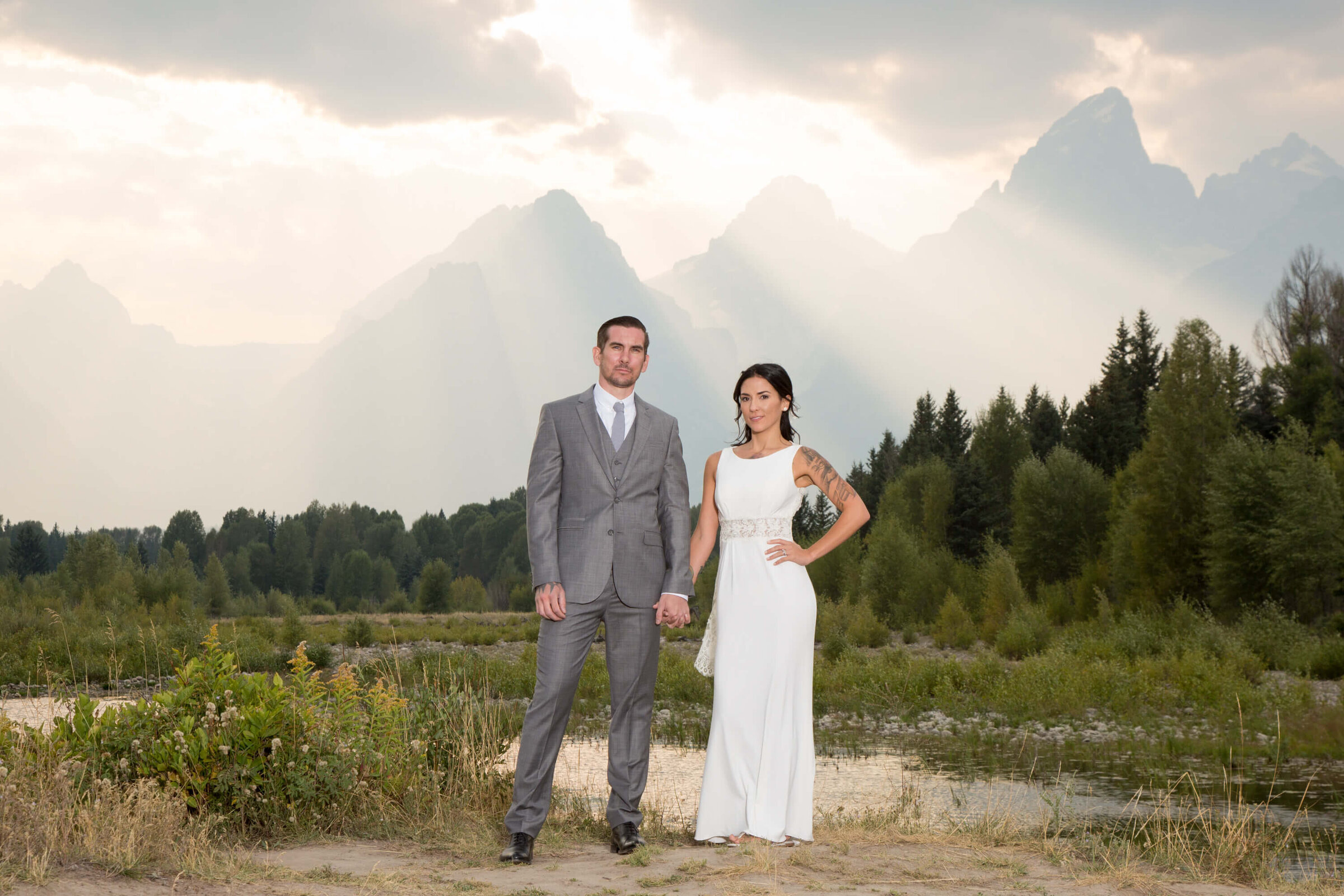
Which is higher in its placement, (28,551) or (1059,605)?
(1059,605)

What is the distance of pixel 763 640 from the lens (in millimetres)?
5348

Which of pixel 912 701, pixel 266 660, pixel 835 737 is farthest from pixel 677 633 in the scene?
pixel 835 737

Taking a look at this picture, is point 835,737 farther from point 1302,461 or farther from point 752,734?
point 1302,461

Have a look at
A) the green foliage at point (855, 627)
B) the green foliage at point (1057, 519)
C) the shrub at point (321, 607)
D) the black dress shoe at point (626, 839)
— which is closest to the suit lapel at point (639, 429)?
the black dress shoe at point (626, 839)

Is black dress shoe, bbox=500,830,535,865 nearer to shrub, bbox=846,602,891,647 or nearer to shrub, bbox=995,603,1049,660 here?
shrub, bbox=995,603,1049,660

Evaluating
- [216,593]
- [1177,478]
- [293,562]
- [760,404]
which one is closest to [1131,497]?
[1177,478]

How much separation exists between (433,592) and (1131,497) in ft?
154

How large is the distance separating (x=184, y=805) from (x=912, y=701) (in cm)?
1583

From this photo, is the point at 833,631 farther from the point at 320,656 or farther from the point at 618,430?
the point at 618,430

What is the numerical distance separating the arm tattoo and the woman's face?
0.24m

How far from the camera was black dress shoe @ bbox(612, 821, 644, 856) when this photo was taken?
509 centimetres

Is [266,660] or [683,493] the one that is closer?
[683,493]

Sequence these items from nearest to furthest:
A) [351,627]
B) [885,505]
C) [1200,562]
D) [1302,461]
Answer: [1302,461]
[1200,562]
[351,627]
[885,505]

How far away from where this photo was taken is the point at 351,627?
1320 inches
